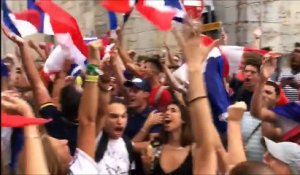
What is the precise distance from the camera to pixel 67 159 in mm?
4062

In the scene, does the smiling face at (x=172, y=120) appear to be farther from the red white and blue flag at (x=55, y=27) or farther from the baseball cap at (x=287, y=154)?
the baseball cap at (x=287, y=154)

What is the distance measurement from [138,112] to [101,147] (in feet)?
5.93

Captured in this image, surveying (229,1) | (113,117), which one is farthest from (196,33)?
(229,1)

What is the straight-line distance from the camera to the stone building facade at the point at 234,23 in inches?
486

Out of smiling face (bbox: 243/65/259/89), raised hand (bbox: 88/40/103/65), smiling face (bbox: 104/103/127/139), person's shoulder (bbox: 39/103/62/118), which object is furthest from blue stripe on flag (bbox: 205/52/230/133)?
raised hand (bbox: 88/40/103/65)

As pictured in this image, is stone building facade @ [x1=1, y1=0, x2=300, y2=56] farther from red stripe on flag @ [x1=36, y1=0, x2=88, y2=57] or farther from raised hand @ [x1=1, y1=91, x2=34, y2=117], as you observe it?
raised hand @ [x1=1, y1=91, x2=34, y2=117]

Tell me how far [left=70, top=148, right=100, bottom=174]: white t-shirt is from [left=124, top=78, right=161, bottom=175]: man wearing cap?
1845 millimetres

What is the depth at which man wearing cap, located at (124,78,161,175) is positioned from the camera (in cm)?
608

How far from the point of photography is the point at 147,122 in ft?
20.1

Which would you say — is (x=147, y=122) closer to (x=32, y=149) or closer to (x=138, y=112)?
(x=138, y=112)

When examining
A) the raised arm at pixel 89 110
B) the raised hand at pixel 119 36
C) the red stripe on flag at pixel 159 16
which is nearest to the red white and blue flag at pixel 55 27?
the raised hand at pixel 119 36

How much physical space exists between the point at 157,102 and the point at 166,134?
106cm

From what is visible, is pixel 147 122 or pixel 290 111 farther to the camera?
pixel 147 122

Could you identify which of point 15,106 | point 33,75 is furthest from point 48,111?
point 15,106
